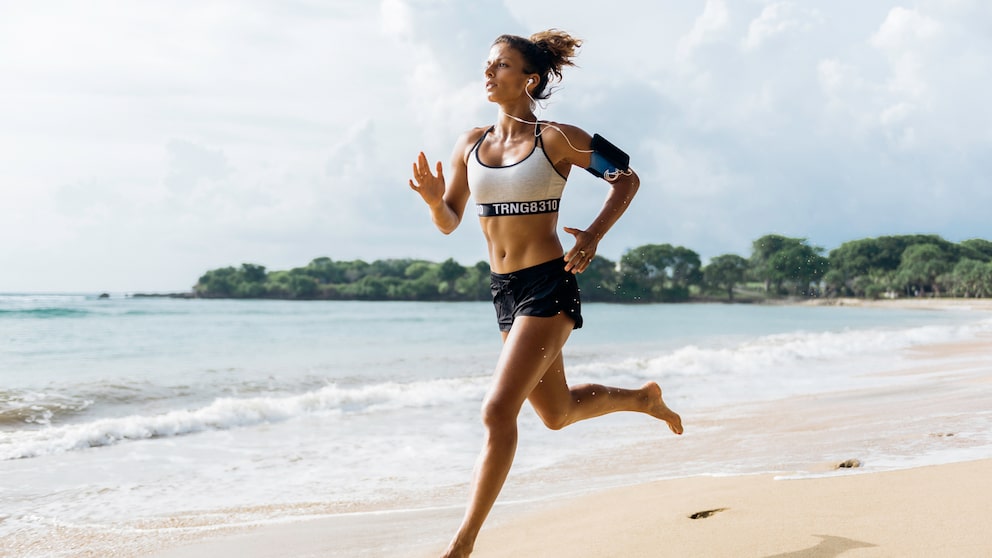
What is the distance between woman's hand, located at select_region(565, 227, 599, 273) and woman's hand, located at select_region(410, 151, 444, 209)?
72 cm

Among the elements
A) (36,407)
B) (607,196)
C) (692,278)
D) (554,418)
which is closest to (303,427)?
(36,407)

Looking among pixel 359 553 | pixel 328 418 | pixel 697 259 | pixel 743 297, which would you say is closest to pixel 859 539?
pixel 359 553

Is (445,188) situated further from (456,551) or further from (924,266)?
(924,266)

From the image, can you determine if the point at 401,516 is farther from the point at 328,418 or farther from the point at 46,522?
the point at 328,418

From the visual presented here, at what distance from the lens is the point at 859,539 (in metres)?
3.12

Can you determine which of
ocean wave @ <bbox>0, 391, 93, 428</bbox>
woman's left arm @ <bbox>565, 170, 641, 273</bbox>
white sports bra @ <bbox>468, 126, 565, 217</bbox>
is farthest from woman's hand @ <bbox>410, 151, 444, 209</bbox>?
ocean wave @ <bbox>0, 391, 93, 428</bbox>

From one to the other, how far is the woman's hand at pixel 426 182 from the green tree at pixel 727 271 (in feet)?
199

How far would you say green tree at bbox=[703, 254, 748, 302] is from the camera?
64.8 meters

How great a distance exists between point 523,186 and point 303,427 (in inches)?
272

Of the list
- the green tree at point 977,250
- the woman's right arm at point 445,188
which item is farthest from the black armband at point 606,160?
the green tree at point 977,250

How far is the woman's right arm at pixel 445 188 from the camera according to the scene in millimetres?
3648

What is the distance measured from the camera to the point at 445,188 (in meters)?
3.80

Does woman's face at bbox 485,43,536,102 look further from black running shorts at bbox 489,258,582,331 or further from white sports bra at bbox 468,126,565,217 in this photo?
black running shorts at bbox 489,258,582,331

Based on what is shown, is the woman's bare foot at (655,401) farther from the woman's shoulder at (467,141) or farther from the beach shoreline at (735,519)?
the woman's shoulder at (467,141)
